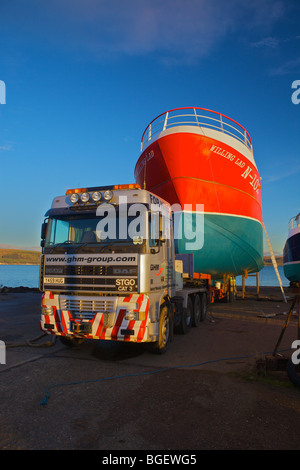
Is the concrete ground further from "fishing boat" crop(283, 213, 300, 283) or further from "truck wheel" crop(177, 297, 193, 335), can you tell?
"fishing boat" crop(283, 213, 300, 283)

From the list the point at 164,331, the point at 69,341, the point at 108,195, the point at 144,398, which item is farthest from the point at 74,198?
the point at 144,398

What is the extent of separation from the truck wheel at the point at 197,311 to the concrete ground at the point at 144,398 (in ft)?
7.43

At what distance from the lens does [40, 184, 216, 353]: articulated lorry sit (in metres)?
5.80

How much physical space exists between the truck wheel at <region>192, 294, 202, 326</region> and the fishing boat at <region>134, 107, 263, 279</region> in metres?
2.02

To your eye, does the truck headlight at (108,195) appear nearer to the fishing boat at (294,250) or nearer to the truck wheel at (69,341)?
the truck wheel at (69,341)

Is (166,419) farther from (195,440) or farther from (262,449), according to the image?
(262,449)

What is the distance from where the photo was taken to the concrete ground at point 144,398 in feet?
10.5

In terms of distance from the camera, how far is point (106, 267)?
595 cm

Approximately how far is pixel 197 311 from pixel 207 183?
196 inches

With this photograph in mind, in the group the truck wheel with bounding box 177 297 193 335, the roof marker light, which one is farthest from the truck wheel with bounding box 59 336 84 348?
the roof marker light

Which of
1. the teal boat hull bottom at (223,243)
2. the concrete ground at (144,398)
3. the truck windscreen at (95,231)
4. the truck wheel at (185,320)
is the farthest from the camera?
the teal boat hull bottom at (223,243)

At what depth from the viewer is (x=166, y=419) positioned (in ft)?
12.0

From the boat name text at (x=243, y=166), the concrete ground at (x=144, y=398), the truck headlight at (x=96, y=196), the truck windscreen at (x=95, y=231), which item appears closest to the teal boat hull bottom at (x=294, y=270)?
the boat name text at (x=243, y=166)
